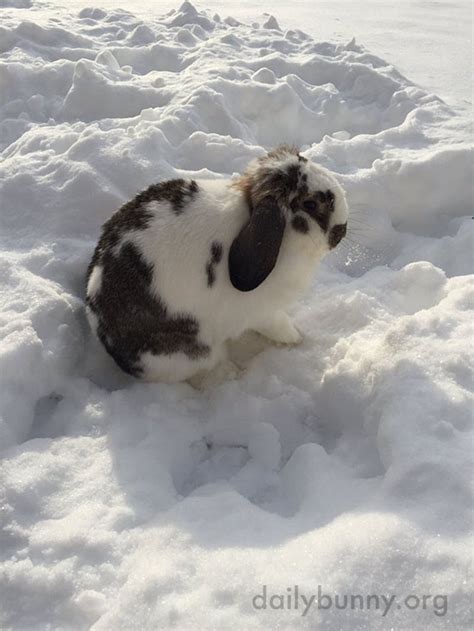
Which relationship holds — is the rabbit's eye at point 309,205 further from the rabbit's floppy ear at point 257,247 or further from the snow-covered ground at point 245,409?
the snow-covered ground at point 245,409

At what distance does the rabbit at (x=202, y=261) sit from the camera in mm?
2672

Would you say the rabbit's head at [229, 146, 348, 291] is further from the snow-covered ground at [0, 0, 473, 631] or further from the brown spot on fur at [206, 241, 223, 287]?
the snow-covered ground at [0, 0, 473, 631]

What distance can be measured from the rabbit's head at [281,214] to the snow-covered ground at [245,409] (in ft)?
1.63

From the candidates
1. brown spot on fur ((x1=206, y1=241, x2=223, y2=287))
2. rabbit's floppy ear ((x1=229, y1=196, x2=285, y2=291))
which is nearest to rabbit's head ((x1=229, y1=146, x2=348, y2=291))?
rabbit's floppy ear ((x1=229, y1=196, x2=285, y2=291))

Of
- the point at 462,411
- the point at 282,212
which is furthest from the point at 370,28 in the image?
the point at 462,411

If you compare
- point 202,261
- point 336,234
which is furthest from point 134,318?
point 336,234

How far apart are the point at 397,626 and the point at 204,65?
5303mm

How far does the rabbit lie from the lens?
2.67 meters

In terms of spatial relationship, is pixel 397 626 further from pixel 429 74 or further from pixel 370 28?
pixel 370 28

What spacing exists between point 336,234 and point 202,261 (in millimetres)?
675

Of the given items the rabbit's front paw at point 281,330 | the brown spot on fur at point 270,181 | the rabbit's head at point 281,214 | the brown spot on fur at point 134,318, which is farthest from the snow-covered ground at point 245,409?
the brown spot on fur at point 270,181

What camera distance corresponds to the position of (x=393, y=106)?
16.9ft

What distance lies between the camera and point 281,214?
2.66 meters

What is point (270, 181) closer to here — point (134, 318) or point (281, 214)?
point (281, 214)
